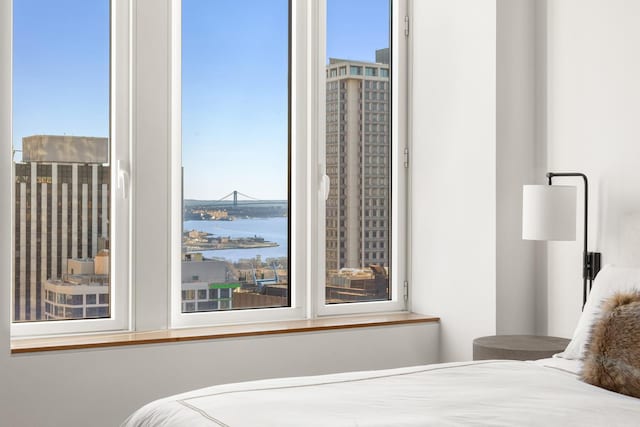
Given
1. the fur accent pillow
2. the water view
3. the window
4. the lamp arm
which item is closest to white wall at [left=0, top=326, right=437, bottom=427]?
the window

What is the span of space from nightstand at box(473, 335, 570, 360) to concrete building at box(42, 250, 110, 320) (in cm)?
167

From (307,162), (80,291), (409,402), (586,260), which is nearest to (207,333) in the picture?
(80,291)

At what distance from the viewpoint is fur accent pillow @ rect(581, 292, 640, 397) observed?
2.27 m

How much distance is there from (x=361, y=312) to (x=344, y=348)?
39 cm

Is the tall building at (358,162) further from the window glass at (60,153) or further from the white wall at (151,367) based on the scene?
the window glass at (60,153)

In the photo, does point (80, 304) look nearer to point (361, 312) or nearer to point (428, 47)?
point (361, 312)

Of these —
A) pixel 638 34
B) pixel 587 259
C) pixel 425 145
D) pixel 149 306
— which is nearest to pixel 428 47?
pixel 425 145

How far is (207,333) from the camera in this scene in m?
3.37

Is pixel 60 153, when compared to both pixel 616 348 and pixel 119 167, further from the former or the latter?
pixel 616 348

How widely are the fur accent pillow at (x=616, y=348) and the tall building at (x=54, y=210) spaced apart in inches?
83.2

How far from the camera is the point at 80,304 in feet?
11.0

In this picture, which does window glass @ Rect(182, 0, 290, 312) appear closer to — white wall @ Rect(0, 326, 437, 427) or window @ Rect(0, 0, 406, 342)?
window @ Rect(0, 0, 406, 342)

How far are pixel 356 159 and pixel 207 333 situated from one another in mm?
1302

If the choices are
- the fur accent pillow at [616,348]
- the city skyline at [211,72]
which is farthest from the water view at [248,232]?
the fur accent pillow at [616,348]
